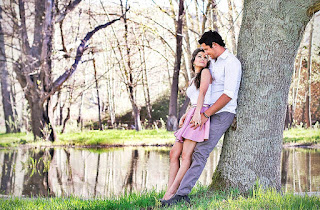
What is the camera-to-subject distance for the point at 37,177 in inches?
319

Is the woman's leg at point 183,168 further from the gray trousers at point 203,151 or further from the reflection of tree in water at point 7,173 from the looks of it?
the reflection of tree in water at point 7,173

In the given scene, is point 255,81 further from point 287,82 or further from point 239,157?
point 239,157

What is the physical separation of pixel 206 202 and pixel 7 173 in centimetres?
552

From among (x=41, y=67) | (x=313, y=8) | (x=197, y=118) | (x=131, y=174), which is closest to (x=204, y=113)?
(x=197, y=118)

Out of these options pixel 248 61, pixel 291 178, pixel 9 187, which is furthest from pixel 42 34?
pixel 248 61

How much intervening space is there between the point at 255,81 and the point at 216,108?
0.57 meters

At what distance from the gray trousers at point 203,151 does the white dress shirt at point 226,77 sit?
9 centimetres

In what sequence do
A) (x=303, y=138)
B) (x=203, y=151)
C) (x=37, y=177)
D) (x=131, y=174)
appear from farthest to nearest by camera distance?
(x=303, y=138), (x=131, y=174), (x=37, y=177), (x=203, y=151)

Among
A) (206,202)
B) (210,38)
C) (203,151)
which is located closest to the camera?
(206,202)

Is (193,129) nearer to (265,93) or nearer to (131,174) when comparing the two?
(265,93)

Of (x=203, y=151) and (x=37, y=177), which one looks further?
(x=37, y=177)

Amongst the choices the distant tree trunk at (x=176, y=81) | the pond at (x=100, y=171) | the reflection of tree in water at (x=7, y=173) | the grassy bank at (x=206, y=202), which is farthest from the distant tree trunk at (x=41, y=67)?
the grassy bank at (x=206, y=202)

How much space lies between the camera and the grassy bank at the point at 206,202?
390cm

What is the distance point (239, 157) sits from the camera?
4.57 metres
